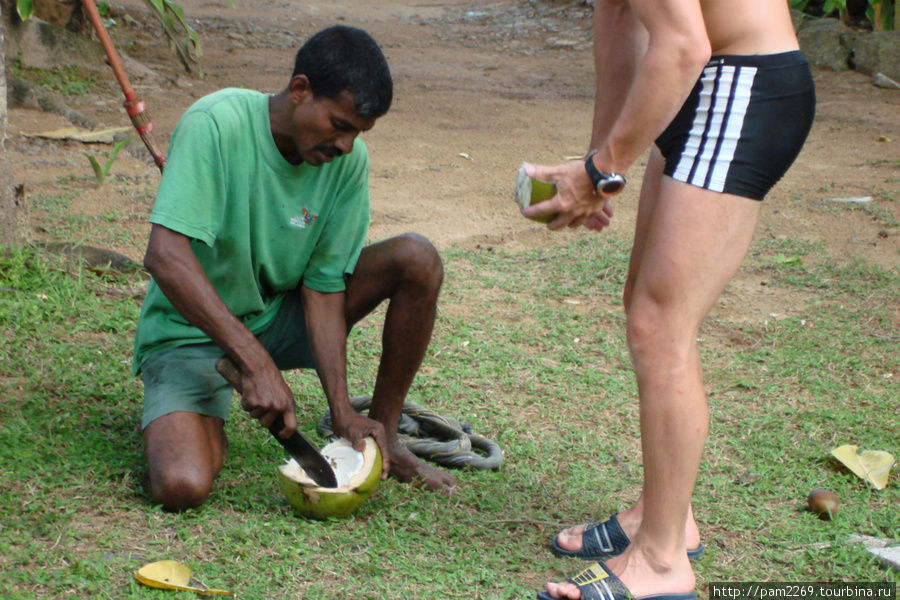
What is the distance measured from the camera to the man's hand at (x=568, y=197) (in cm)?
192

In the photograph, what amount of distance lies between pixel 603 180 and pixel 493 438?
1220 mm

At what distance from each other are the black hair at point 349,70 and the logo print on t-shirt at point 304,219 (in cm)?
37

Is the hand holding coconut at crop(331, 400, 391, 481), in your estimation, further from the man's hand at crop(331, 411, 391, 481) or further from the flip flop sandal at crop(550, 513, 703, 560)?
the flip flop sandal at crop(550, 513, 703, 560)

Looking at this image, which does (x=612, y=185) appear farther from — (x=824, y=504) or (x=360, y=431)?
(x=824, y=504)

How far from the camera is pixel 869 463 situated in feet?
8.57

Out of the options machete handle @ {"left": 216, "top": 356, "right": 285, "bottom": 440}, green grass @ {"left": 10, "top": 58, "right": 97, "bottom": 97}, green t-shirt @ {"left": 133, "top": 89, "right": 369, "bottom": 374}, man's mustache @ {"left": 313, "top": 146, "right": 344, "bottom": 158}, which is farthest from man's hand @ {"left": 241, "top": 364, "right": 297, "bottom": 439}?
green grass @ {"left": 10, "top": 58, "right": 97, "bottom": 97}

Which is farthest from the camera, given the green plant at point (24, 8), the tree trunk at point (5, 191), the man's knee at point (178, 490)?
the green plant at point (24, 8)

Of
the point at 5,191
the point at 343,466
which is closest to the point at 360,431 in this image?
the point at 343,466

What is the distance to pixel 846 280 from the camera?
167 inches

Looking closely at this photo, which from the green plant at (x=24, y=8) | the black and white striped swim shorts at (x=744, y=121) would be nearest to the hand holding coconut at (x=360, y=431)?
the black and white striped swim shorts at (x=744, y=121)

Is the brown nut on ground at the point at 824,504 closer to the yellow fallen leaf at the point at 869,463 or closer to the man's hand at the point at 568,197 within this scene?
the yellow fallen leaf at the point at 869,463

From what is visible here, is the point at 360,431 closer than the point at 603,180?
No

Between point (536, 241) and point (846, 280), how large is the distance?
62.8 inches

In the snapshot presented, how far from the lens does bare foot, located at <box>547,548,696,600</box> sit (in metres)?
1.94
